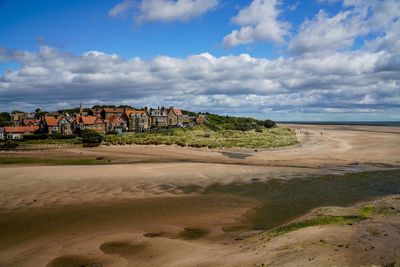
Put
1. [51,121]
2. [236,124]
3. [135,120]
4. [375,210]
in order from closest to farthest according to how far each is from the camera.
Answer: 1. [375,210]
2. [51,121]
3. [135,120]
4. [236,124]

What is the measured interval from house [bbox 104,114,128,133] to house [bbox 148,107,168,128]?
10.1 meters

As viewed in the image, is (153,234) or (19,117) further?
(19,117)

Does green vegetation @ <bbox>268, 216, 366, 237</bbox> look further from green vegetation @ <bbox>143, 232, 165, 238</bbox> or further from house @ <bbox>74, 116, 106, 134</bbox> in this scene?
house @ <bbox>74, 116, 106, 134</bbox>

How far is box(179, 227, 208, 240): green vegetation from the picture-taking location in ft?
41.3

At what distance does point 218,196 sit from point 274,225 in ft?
19.7

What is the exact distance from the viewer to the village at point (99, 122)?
75.0 metres

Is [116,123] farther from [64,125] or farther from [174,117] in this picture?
[174,117]

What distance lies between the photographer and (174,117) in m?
101

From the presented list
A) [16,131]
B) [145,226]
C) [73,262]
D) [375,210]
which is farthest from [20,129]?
[375,210]

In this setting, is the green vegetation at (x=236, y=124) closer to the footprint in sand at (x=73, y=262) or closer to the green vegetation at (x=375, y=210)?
the green vegetation at (x=375, y=210)

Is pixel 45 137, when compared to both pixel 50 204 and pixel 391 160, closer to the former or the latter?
pixel 50 204

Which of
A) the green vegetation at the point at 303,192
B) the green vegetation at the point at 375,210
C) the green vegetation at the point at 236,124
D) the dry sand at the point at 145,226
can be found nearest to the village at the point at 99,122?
the green vegetation at the point at 236,124

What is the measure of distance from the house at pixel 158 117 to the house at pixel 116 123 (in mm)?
10075

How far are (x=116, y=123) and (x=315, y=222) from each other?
74.4 meters
